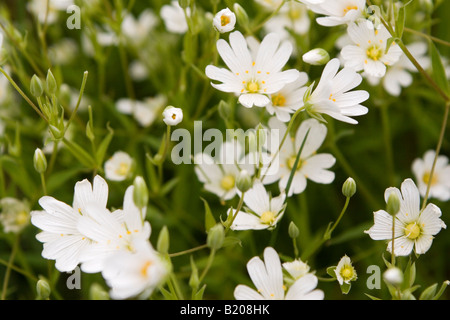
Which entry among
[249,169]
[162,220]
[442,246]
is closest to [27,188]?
[162,220]

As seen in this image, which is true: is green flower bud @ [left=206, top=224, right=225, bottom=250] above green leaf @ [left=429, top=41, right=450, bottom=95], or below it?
below

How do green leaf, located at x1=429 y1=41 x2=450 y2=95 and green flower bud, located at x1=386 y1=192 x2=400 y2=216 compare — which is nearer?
green flower bud, located at x1=386 y1=192 x2=400 y2=216

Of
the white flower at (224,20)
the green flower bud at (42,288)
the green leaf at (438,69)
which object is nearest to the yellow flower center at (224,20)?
the white flower at (224,20)

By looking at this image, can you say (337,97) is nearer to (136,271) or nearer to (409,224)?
(409,224)

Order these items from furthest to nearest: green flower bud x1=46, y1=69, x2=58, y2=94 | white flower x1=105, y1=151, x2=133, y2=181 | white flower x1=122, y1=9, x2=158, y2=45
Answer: white flower x1=122, y1=9, x2=158, y2=45 < white flower x1=105, y1=151, x2=133, y2=181 < green flower bud x1=46, y1=69, x2=58, y2=94

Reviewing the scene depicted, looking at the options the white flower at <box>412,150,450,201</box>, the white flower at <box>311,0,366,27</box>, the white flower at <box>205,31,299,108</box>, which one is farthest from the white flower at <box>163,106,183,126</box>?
the white flower at <box>412,150,450,201</box>

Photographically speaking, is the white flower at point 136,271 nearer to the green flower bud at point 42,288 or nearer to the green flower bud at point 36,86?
the green flower bud at point 42,288

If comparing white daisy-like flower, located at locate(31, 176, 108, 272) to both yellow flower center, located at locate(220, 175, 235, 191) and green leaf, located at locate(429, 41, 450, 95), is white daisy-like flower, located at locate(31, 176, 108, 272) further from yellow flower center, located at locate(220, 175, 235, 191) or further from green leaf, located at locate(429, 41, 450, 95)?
green leaf, located at locate(429, 41, 450, 95)

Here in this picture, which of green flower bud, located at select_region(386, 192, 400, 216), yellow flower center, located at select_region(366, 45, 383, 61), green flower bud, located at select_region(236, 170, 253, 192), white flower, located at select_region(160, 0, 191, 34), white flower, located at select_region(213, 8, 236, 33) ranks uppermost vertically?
white flower, located at select_region(160, 0, 191, 34)
